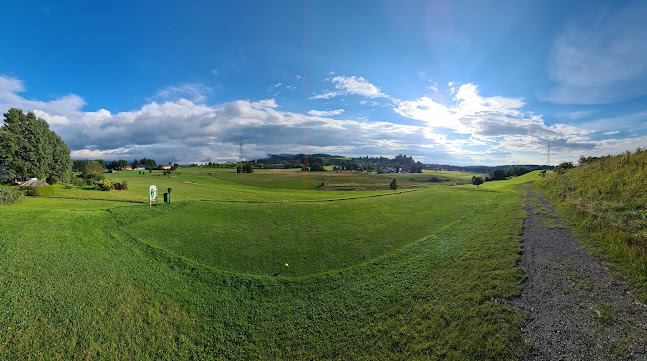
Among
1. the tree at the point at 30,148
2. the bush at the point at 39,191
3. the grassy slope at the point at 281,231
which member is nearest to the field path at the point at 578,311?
the grassy slope at the point at 281,231

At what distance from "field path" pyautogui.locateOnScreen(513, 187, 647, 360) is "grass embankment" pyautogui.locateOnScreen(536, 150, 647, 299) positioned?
0.64m

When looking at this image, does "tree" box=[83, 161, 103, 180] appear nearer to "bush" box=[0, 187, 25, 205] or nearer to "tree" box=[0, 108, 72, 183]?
"tree" box=[0, 108, 72, 183]

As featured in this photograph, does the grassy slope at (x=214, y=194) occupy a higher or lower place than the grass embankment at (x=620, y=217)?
lower

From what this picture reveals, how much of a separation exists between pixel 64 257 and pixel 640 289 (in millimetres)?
16531

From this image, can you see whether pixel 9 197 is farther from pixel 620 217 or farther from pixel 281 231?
pixel 620 217

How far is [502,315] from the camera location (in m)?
5.11

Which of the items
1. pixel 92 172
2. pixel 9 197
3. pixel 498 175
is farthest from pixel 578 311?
pixel 498 175

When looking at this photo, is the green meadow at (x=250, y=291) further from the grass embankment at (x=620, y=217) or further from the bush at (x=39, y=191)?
the bush at (x=39, y=191)

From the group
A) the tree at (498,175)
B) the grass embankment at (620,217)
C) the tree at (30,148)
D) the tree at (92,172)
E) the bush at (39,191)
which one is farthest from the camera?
the tree at (498,175)

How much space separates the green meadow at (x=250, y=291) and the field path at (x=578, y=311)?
402 millimetres

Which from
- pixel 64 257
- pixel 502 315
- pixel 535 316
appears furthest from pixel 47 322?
pixel 535 316

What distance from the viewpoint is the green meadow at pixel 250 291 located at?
5055mm

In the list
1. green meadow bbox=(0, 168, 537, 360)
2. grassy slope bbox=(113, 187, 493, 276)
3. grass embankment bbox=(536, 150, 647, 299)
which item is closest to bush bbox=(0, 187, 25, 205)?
green meadow bbox=(0, 168, 537, 360)

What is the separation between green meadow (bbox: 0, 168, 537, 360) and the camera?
505cm
